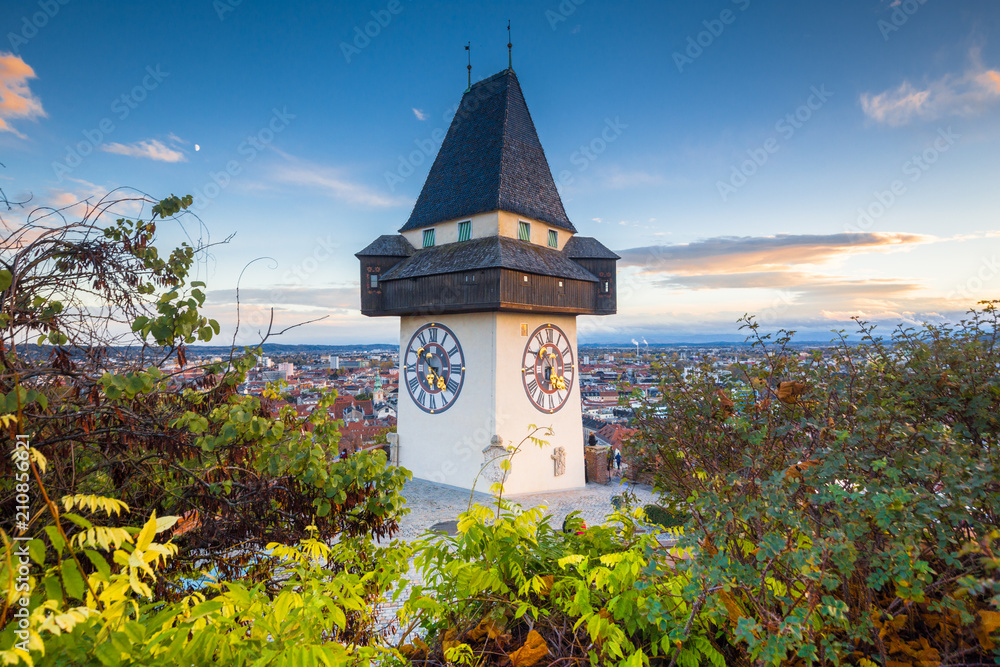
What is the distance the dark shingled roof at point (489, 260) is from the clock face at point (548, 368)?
4.53 ft

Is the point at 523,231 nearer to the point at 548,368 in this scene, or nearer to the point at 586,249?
the point at 586,249

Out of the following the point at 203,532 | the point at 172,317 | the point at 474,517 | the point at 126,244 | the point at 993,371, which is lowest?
the point at 203,532

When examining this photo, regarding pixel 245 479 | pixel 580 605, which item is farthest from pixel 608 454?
pixel 580 605

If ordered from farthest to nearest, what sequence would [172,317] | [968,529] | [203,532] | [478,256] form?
[478,256] < [203,532] < [172,317] < [968,529]

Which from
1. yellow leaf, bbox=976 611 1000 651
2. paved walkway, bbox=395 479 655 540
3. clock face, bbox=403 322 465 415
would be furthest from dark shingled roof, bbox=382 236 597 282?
yellow leaf, bbox=976 611 1000 651

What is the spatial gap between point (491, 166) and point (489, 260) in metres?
2.81

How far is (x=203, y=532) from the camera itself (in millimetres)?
2320

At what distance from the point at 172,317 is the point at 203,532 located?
1.12 m

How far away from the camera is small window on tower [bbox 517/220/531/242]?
1114 centimetres

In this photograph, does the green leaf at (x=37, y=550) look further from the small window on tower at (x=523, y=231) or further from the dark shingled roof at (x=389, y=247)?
the dark shingled roof at (x=389, y=247)

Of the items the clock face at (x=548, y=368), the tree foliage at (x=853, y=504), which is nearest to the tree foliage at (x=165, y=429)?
the tree foliage at (x=853, y=504)

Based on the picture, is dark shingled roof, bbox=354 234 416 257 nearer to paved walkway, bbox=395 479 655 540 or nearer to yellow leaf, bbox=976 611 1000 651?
paved walkway, bbox=395 479 655 540

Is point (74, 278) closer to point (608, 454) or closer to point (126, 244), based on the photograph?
point (126, 244)

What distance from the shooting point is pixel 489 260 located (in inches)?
386
